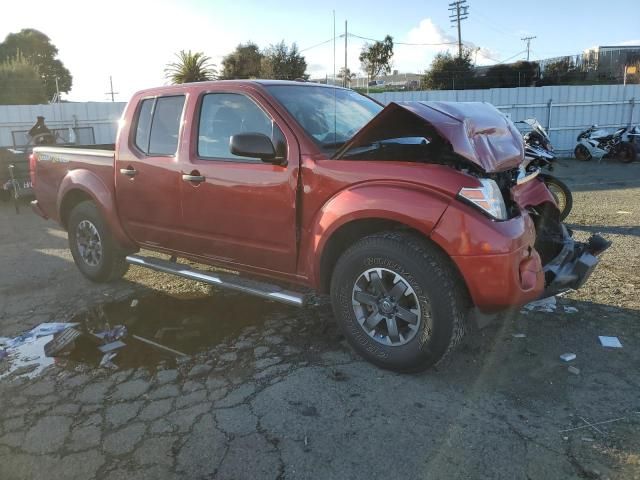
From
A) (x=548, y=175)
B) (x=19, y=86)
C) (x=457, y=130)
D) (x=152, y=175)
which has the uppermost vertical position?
(x=19, y=86)

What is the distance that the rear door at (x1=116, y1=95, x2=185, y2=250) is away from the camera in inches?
177

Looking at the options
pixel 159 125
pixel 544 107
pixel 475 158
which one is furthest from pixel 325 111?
pixel 544 107

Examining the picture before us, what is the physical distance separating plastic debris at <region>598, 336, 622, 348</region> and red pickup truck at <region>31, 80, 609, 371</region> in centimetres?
58

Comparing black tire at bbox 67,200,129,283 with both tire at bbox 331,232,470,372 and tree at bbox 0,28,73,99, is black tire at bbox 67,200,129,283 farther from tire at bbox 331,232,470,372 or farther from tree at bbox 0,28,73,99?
tree at bbox 0,28,73,99

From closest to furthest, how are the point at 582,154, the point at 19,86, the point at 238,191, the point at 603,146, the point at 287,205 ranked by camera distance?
the point at 287,205, the point at 238,191, the point at 603,146, the point at 582,154, the point at 19,86

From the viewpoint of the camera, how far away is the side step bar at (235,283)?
3719 millimetres

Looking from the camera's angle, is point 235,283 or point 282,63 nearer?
point 235,283

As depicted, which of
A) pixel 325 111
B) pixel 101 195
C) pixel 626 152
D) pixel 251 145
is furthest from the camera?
pixel 626 152

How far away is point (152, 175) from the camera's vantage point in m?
4.58

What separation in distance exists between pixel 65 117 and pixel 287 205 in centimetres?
1639

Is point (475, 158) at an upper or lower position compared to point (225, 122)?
lower

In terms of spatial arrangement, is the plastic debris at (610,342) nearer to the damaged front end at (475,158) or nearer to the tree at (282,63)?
the damaged front end at (475,158)

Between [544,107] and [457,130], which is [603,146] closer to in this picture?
[544,107]

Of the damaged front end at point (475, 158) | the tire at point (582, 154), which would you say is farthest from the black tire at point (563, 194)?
the tire at point (582, 154)
